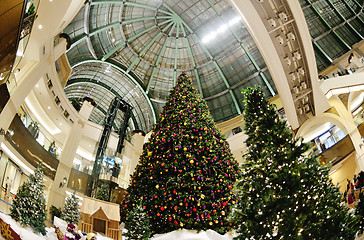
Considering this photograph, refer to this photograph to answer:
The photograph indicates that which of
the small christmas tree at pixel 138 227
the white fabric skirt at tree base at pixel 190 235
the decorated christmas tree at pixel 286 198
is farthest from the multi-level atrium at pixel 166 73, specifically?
the small christmas tree at pixel 138 227

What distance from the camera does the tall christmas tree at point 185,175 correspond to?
6.30 metres

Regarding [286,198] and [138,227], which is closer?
[286,198]

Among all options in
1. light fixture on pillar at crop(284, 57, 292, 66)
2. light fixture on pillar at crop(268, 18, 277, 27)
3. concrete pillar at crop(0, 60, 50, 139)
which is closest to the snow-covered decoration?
concrete pillar at crop(0, 60, 50, 139)

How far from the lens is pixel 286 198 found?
4.88 metres

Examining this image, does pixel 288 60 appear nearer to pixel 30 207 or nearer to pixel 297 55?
pixel 297 55

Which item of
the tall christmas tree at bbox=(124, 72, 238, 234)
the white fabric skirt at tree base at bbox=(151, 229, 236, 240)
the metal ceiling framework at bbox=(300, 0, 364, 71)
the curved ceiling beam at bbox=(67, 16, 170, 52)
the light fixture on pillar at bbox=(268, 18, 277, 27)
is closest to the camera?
the white fabric skirt at tree base at bbox=(151, 229, 236, 240)

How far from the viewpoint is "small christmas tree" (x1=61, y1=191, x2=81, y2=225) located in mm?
9320

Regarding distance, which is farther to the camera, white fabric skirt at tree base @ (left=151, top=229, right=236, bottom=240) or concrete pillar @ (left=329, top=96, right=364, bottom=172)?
concrete pillar @ (left=329, top=96, right=364, bottom=172)

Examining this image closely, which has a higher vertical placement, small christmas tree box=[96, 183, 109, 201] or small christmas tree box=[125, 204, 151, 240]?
small christmas tree box=[96, 183, 109, 201]

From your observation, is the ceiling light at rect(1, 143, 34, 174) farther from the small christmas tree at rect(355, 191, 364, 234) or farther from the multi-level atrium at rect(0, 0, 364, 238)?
the small christmas tree at rect(355, 191, 364, 234)

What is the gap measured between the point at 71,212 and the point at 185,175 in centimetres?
529

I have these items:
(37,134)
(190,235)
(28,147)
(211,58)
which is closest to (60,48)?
(37,134)

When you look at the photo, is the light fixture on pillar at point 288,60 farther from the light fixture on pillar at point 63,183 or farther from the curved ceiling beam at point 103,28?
the light fixture on pillar at point 63,183

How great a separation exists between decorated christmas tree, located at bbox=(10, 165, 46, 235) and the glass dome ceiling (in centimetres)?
1374
